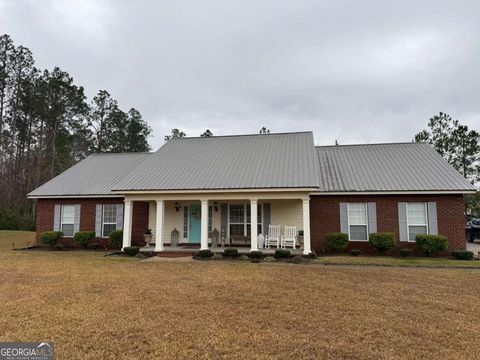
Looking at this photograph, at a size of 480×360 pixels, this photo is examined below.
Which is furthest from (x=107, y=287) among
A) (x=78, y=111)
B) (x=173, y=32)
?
(x=78, y=111)

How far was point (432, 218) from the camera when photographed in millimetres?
15031

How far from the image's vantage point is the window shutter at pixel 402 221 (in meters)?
15.2

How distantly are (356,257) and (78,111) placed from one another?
35872 mm

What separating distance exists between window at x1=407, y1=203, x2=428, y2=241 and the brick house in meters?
0.04

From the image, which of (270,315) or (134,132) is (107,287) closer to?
(270,315)

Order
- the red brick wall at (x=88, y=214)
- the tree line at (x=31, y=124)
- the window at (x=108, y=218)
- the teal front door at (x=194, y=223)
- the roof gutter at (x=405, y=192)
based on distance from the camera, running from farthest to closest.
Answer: the tree line at (x=31, y=124), the window at (x=108, y=218), the red brick wall at (x=88, y=214), the teal front door at (x=194, y=223), the roof gutter at (x=405, y=192)

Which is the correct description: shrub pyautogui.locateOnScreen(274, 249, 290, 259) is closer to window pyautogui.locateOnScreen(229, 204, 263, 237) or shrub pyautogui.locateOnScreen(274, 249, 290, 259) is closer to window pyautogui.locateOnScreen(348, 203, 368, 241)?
window pyautogui.locateOnScreen(229, 204, 263, 237)

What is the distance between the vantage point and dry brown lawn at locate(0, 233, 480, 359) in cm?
467

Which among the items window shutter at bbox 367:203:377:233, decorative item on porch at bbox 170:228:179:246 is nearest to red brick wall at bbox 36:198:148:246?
decorative item on porch at bbox 170:228:179:246

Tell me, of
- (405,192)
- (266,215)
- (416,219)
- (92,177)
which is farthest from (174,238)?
(416,219)

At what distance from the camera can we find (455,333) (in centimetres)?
529

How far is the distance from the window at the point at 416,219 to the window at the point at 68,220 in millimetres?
16698

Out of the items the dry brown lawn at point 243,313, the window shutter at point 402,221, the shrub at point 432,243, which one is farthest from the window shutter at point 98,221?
the shrub at point 432,243

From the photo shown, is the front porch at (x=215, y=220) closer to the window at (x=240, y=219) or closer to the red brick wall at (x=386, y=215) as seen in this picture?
the window at (x=240, y=219)
